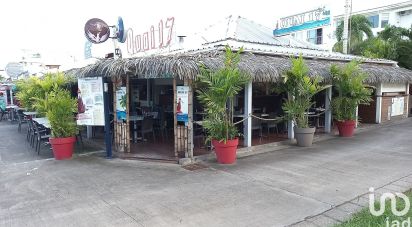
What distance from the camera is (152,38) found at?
1034cm

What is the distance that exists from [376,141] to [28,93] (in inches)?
501

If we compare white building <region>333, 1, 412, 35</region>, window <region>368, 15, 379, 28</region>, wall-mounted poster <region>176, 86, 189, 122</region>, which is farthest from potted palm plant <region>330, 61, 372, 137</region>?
window <region>368, 15, 379, 28</region>

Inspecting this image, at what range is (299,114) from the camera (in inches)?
357

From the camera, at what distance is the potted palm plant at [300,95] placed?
8.62m

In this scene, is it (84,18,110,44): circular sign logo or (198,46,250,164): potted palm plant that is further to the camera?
(84,18,110,44): circular sign logo

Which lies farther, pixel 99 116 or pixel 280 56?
pixel 280 56

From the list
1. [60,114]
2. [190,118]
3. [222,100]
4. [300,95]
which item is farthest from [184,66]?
[300,95]

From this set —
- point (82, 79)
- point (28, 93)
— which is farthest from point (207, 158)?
point (28, 93)

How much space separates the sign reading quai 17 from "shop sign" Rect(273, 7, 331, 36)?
4.25 meters

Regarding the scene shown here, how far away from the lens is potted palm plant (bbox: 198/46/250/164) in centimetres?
686

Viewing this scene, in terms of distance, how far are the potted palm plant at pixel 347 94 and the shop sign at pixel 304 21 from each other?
62.9 inches

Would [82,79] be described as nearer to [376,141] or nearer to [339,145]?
[339,145]

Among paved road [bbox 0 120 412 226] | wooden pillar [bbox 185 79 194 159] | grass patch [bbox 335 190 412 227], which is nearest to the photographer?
grass patch [bbox 335 190 412 227]

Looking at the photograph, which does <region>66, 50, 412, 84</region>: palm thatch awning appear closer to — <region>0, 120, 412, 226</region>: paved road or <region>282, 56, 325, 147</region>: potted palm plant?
<region>282, 56, 325, 147</region>: potted palm plant
